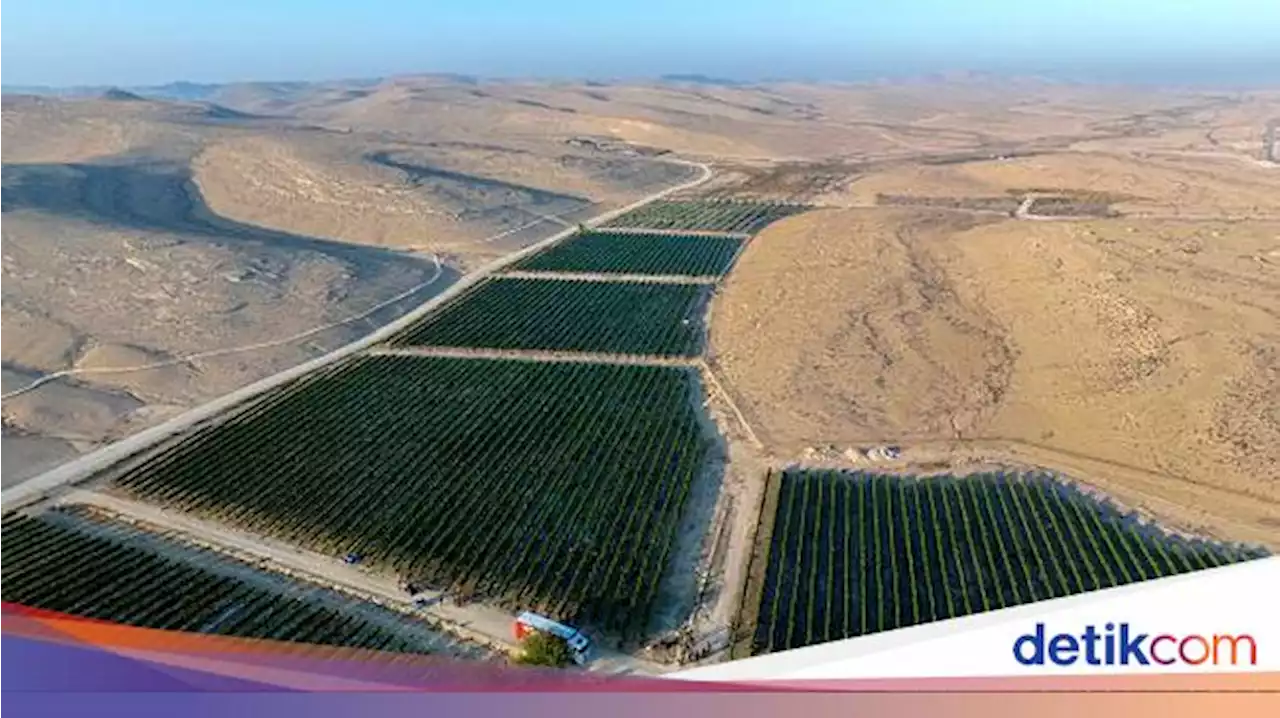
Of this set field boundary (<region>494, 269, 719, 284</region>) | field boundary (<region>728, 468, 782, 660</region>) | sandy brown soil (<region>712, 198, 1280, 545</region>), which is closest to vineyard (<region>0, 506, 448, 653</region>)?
field boundary (<region>728, 468, 782, 660</region>)

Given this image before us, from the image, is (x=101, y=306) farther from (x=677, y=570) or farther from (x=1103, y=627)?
(x=1103, y=627)

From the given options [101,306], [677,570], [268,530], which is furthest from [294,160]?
[677,570]

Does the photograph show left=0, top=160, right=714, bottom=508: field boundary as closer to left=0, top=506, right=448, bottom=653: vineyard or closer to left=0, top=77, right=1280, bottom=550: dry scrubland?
left=0, top=77, right=1280, bottom=550: dry scrubland

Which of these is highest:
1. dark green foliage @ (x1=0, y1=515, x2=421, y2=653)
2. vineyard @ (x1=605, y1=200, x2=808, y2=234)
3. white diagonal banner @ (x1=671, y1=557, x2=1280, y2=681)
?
white diagonal banner @ (x1=671, y1=557, x2=1280, y2=681)

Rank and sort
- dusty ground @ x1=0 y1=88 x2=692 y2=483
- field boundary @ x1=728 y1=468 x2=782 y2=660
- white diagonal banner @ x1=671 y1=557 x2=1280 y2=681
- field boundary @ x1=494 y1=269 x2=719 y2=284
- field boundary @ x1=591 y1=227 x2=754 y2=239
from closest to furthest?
white diagonal banner @ x1=671 y1=557 x2=1280 y2=681 → field boundary @ x1=728 y1=468 x2=782 y2=660 → dusty ground @ x1=0 y1=88 x2=692 y2=483 → field boundary @ x1=494 y1=269 x2=719 y2=284 → field boundary @ x1=591 y1=227 x2=754 y2=239

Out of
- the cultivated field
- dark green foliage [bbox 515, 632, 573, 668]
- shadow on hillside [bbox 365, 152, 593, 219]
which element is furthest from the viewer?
shadow on hillside [bbox 365, 152, 593, 219]

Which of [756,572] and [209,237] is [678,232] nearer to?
[209,237]
